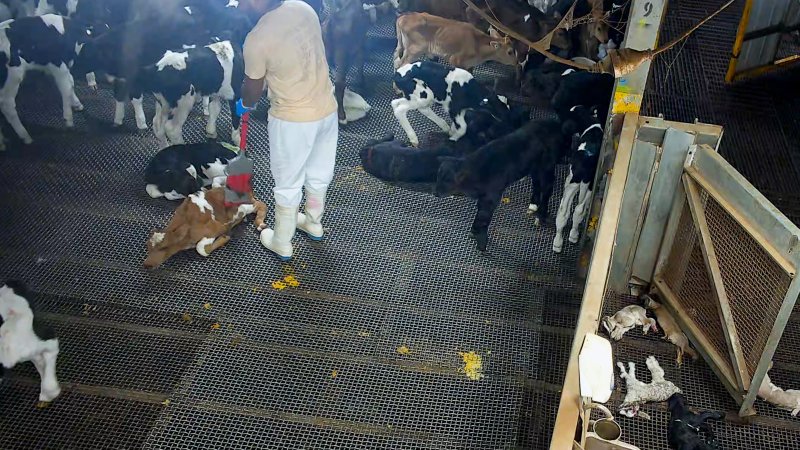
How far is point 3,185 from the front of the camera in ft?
22.7

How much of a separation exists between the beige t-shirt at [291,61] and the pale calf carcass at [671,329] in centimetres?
269

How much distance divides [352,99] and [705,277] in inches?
160

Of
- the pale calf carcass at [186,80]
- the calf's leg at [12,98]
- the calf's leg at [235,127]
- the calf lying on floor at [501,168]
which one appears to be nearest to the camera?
the calf lying on floor at [501,168]

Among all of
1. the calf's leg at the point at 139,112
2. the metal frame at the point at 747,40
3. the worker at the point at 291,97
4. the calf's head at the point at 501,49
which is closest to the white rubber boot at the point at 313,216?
the worker at the point at 291,97

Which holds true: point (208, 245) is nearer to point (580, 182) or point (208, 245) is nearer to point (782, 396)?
point (580, 182)

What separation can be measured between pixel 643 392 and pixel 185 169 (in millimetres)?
4055

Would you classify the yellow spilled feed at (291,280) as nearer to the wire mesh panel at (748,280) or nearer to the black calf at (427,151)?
the black calf at (427,151)

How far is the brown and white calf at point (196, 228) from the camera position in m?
6.14

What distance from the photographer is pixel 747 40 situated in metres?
8.74

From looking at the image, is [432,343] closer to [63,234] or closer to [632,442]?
[632,442]

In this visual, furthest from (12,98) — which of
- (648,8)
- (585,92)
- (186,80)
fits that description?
(648,8)

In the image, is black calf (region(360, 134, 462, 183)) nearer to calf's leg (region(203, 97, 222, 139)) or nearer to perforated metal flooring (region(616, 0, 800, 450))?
calf's leg (region(203, 97, 222, 139))

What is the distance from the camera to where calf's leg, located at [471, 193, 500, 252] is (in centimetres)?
633

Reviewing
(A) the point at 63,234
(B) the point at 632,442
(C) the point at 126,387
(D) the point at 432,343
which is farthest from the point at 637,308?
(A) the point at 63,234
